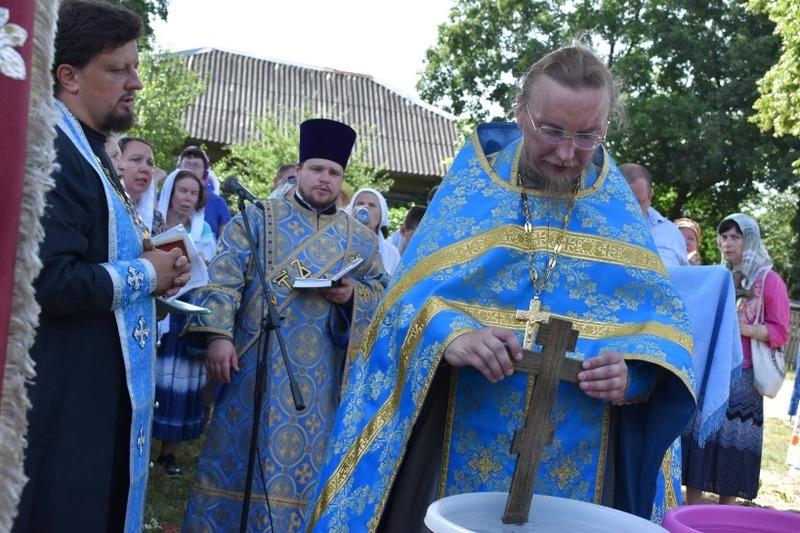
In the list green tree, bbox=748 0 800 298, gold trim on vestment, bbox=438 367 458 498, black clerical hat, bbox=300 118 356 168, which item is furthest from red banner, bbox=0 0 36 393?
green tree, bbox=748 0 800 298

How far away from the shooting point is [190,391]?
21.4ft

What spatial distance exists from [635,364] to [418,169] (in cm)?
2815

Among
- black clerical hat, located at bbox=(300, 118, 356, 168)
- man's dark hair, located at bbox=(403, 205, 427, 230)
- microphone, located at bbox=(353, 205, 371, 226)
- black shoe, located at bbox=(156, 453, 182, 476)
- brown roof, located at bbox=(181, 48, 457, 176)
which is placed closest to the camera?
black clerical hat, located at bbox=(300, 118, 356, 168)

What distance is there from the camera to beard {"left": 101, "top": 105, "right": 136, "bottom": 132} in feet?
10.2

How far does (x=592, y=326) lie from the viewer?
2768 millimetres

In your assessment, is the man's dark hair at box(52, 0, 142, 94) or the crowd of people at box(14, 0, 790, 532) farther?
the man's dark hair at box(52, 0, 142, 94)

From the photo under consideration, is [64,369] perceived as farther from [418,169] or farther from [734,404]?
[418,169]

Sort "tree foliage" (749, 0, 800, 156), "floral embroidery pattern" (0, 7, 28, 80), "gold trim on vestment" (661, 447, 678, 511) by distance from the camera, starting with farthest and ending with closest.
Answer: "tree foliage" (749, 0, 800, 156) < "gold trim on vestment" (661, 447, 678, 511) < "floral embroidery pattern" (0, 7, 28, 80)

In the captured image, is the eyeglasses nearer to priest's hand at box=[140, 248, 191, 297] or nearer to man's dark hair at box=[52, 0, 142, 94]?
priest's hand at box=[140, 248, 191, 297]

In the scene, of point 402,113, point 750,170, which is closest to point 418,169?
point 402,113

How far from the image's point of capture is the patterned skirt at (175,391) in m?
6.43

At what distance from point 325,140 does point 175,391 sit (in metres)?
2.39

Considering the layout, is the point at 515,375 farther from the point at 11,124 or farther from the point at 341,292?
the point at 341,292

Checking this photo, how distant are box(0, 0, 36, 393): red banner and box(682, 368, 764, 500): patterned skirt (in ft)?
20.7
